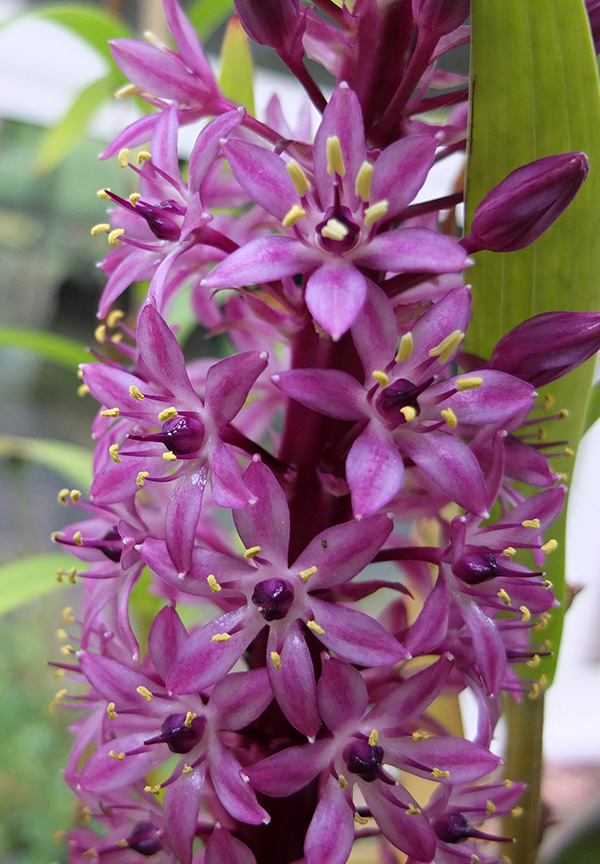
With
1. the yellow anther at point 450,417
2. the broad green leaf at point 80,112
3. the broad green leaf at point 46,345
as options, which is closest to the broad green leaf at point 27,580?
the broad green leaf at point 46,345

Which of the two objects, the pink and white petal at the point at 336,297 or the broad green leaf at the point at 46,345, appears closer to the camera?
the pink and white petal at the point at 336,297

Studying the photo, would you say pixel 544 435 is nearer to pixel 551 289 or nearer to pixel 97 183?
pixel 551 289

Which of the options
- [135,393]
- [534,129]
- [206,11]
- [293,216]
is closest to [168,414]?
[135,393]

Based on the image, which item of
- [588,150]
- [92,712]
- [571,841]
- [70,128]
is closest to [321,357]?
[588,150]

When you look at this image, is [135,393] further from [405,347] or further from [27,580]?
[27,580]

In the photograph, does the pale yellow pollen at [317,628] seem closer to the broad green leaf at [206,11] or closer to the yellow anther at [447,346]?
the yellow anther at [447,346]

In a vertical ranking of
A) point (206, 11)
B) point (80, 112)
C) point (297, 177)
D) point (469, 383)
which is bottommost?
point (469, 383)

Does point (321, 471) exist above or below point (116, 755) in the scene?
above
